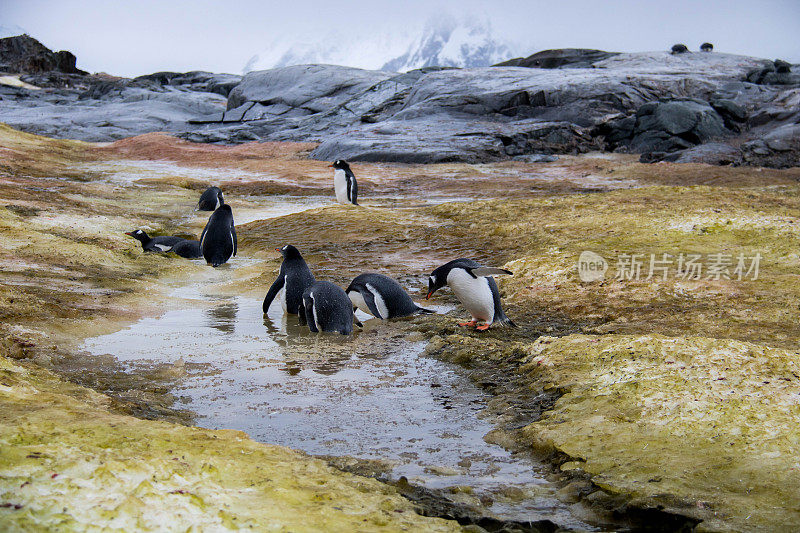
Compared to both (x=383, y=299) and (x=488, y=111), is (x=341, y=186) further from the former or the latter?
(x=488, y=111)

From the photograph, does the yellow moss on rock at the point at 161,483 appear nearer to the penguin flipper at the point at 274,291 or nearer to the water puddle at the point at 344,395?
the water puddle at the point at 344,395

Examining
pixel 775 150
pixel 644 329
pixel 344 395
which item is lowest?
pixel 344 395

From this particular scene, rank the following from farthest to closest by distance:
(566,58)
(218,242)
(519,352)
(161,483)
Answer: (566,58) < (218,242) < (519,352) < (161,483)

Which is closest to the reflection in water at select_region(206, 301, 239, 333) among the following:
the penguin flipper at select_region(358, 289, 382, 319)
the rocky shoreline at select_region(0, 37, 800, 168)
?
the penguin flipper at select_region(358, 289, 382, 319)

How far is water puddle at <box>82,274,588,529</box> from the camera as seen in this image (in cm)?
387

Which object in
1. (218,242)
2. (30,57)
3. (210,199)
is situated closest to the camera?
(218,242)

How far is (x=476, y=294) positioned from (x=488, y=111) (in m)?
31.5

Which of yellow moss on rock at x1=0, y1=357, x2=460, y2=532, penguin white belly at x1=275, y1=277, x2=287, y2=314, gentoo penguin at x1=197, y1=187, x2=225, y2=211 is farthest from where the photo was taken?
gentoo penguin at x1=197, y1=187, x2=225, y2=211

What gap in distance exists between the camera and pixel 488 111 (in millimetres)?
37312

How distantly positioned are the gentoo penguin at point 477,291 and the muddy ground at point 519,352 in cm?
19

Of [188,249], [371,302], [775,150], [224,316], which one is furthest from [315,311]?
[775,150]

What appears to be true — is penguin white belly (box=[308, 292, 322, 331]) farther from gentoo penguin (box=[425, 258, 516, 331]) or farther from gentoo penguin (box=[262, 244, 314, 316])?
gentoo penguin (box=[425, 258, 516, 331])

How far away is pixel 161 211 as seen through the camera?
16594 millimetres

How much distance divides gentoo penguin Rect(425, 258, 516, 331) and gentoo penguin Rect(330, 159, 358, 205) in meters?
10.9
